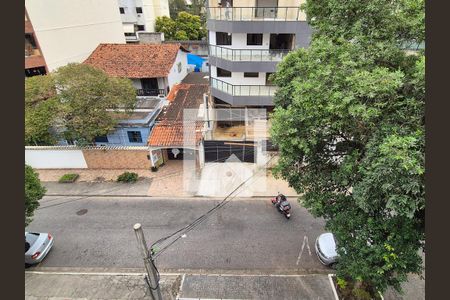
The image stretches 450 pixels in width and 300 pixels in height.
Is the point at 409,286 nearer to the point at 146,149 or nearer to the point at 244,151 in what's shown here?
the point at 244,151

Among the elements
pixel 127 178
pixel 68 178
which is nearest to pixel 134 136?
pixel 127 178

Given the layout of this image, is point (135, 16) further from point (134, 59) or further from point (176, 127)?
point (176, 127)

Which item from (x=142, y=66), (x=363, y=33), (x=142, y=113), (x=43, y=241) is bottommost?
(x=43, y=241)

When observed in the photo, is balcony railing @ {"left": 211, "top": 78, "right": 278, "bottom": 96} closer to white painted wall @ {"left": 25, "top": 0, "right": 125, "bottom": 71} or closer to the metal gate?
the metal gate

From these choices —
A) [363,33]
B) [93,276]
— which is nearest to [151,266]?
[93,276]

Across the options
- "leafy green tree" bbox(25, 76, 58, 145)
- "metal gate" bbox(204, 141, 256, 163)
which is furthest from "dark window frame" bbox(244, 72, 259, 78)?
"leafy green tree" bbox(25, 76, 58, 145)
